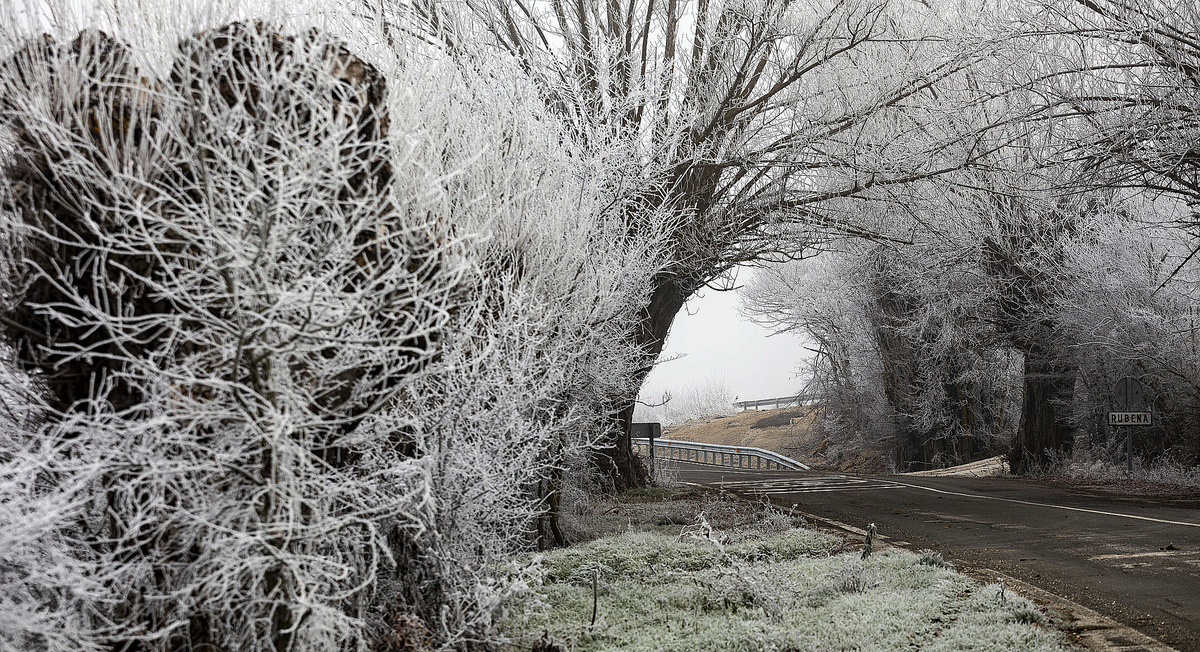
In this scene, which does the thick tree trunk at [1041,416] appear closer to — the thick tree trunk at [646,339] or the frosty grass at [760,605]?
the thick tree trunk at [646,339]

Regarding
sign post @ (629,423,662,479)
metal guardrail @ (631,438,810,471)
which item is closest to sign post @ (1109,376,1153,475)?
metal guardrail @ (631,438,810,471)

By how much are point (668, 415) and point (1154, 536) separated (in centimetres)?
4406

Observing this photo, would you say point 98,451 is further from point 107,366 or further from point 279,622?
point 279,622

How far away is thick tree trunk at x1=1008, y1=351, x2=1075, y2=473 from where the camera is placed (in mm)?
19797

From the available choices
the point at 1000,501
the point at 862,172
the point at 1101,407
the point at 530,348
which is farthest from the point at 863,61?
the point at 1101,407

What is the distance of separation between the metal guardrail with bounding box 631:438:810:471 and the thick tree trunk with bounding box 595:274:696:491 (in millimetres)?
7426

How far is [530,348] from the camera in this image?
17.5 ft

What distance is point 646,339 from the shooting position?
12.6 meters

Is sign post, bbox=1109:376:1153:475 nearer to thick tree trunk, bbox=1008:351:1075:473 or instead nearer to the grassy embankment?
thick tree trunk, bbox=1008:351:1075:473

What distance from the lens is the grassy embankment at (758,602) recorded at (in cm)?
527

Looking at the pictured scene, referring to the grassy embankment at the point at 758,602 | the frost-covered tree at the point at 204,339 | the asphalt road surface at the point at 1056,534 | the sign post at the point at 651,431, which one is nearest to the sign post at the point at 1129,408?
the asphalt road surface at the point at 1056,534

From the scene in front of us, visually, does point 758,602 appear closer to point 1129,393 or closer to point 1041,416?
point 1129,393

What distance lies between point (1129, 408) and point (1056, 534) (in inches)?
350

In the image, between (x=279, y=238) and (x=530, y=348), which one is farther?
(x=530, y=348)
